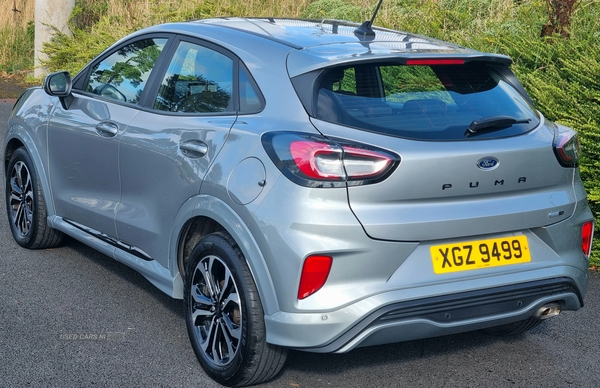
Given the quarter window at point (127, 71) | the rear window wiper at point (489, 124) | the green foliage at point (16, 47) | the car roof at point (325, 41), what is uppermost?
the car roof at point (325, 41)

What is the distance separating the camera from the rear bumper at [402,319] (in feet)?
12.0

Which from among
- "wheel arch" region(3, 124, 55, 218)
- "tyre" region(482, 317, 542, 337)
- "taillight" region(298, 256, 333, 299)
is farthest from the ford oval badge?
"wheel arch" region(3, 124, 55, 218)

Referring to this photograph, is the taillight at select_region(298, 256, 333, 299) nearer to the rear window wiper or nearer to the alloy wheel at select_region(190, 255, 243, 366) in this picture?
the alloy wheel at select_region(190, 255, 243, 366)

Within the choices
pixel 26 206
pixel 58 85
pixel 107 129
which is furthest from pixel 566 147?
pixel 26 206

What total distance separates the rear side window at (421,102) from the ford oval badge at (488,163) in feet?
0.42

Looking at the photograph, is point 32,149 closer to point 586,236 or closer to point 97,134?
point 97,134

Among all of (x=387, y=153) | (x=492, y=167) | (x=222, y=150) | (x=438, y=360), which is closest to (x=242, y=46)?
(x=222, y=150)

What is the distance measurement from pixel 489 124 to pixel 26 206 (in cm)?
379

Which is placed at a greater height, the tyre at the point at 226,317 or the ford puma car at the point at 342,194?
the ford puma car at the point at 342,194

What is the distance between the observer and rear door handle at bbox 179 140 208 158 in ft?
14.0

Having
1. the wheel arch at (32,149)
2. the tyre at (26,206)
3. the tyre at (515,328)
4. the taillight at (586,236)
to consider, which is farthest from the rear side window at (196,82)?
the tyre at (515,328)

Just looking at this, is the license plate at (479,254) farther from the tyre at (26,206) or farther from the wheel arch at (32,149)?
the tyre at (26,206)

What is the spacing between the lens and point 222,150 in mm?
4121

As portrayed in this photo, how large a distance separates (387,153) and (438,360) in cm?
144
